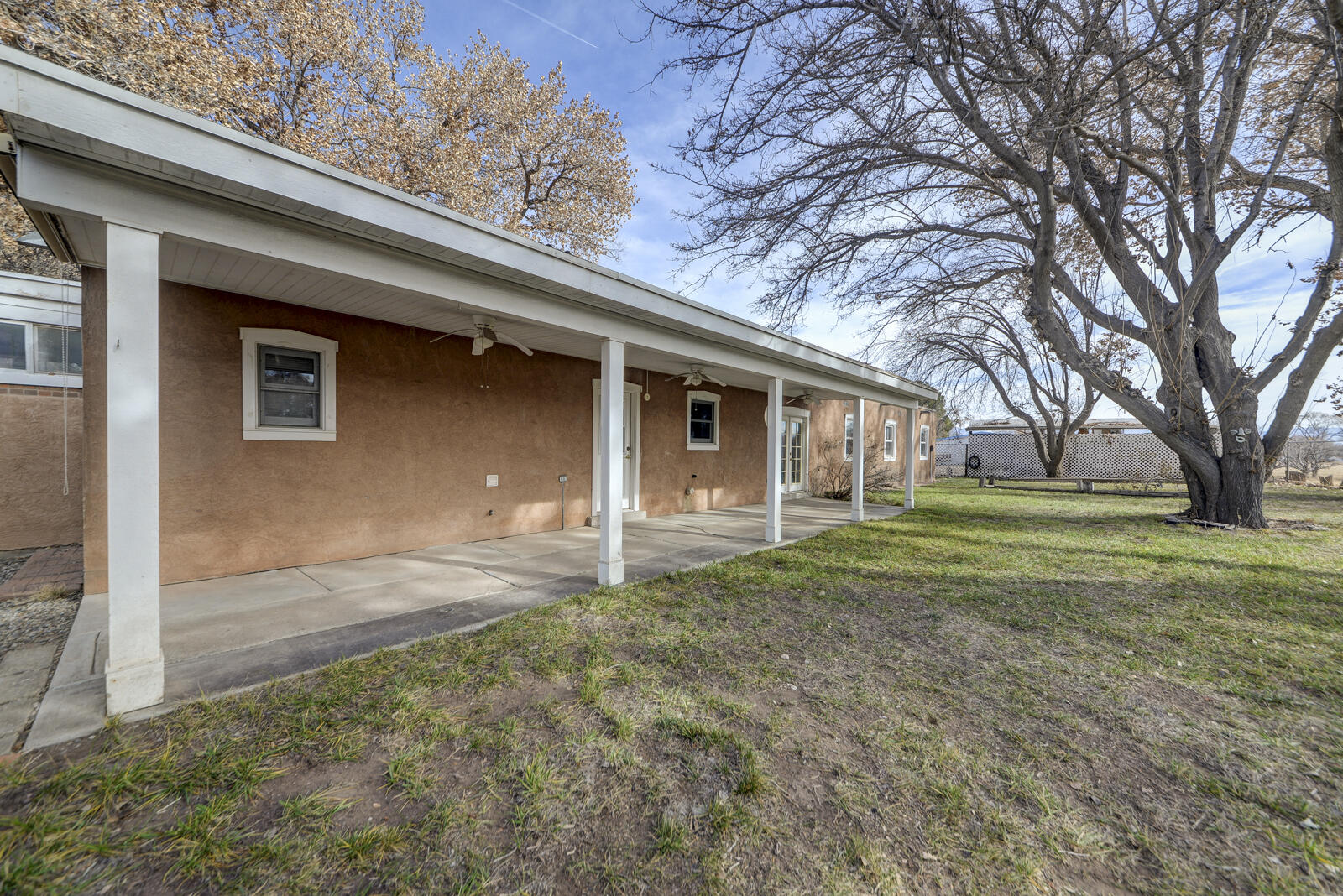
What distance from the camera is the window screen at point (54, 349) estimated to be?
6.02m

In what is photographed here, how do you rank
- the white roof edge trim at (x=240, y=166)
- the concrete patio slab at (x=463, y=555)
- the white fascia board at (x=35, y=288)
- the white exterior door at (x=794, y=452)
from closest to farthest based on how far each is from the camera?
the white roof edge trim at (x=240, y=166), the concrete patio slab at (x=463, y=555), the white fascia board at (x=35, y=288), the white exterior door at (x=794, y=452)

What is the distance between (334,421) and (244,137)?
9.29 feet

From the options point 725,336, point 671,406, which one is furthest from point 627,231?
point 725,336

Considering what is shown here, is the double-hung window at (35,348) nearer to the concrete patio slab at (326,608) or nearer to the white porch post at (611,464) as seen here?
the concrete patio slab at (326,608)

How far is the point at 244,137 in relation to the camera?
7.58 feet

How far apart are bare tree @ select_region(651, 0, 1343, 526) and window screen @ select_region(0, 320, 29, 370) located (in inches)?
320

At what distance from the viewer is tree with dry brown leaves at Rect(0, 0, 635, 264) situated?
6.38 meters

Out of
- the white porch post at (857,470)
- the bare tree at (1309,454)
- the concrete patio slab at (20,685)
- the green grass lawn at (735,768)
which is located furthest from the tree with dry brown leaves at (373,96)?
the bare tree at (1309,454)

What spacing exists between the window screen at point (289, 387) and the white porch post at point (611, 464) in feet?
8.89

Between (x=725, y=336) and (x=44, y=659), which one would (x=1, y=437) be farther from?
(x=725, y=336)

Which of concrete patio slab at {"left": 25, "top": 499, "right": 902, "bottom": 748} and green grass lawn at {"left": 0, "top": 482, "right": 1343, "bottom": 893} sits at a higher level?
→ concrete patio slab at {"left": 25, "top": 499, "right": 902, "bottom": 748}

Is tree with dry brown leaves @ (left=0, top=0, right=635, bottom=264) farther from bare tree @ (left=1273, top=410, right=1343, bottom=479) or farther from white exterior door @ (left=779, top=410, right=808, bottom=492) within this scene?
bare tree @ (left=1273, top=410, right=1343, bottom=479)

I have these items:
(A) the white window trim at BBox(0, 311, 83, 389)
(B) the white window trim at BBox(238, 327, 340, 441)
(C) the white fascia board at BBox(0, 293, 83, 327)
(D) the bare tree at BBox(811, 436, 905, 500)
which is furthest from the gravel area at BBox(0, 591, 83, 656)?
(D) the bare tree at BBox(811, 436, 905, 500)

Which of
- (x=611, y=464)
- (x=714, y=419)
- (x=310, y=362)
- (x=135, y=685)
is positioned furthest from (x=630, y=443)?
(x=135, y=685)
